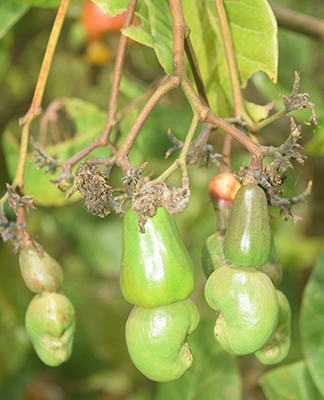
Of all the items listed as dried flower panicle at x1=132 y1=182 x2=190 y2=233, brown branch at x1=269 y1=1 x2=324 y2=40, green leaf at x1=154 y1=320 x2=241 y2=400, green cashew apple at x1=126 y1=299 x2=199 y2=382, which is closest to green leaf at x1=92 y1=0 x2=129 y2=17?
dried flower panicle at x1=132 y1=182 x2=190 y2=233

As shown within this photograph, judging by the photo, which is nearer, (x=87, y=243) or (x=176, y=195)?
(x=176, y=195)

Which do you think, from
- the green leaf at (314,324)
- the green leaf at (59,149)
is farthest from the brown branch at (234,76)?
the green leaf at (314,324)

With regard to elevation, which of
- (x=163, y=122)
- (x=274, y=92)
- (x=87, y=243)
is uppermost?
(x=274, y=92)

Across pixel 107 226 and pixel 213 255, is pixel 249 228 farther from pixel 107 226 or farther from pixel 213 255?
pixel 107 226

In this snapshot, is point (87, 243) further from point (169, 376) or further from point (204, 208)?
point (169, 376)

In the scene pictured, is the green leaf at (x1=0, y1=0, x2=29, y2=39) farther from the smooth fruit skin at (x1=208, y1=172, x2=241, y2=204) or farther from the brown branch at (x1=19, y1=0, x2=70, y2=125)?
the smooth fruit skin at (x1=208, y1=172, x2=241, y2=204)

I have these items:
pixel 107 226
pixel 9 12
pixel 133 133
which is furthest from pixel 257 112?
pixel 107 226

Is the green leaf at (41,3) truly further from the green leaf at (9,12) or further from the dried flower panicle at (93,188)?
the dried flower panicle at (93,188)

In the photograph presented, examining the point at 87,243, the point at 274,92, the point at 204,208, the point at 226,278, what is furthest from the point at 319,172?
the point at 226,278
